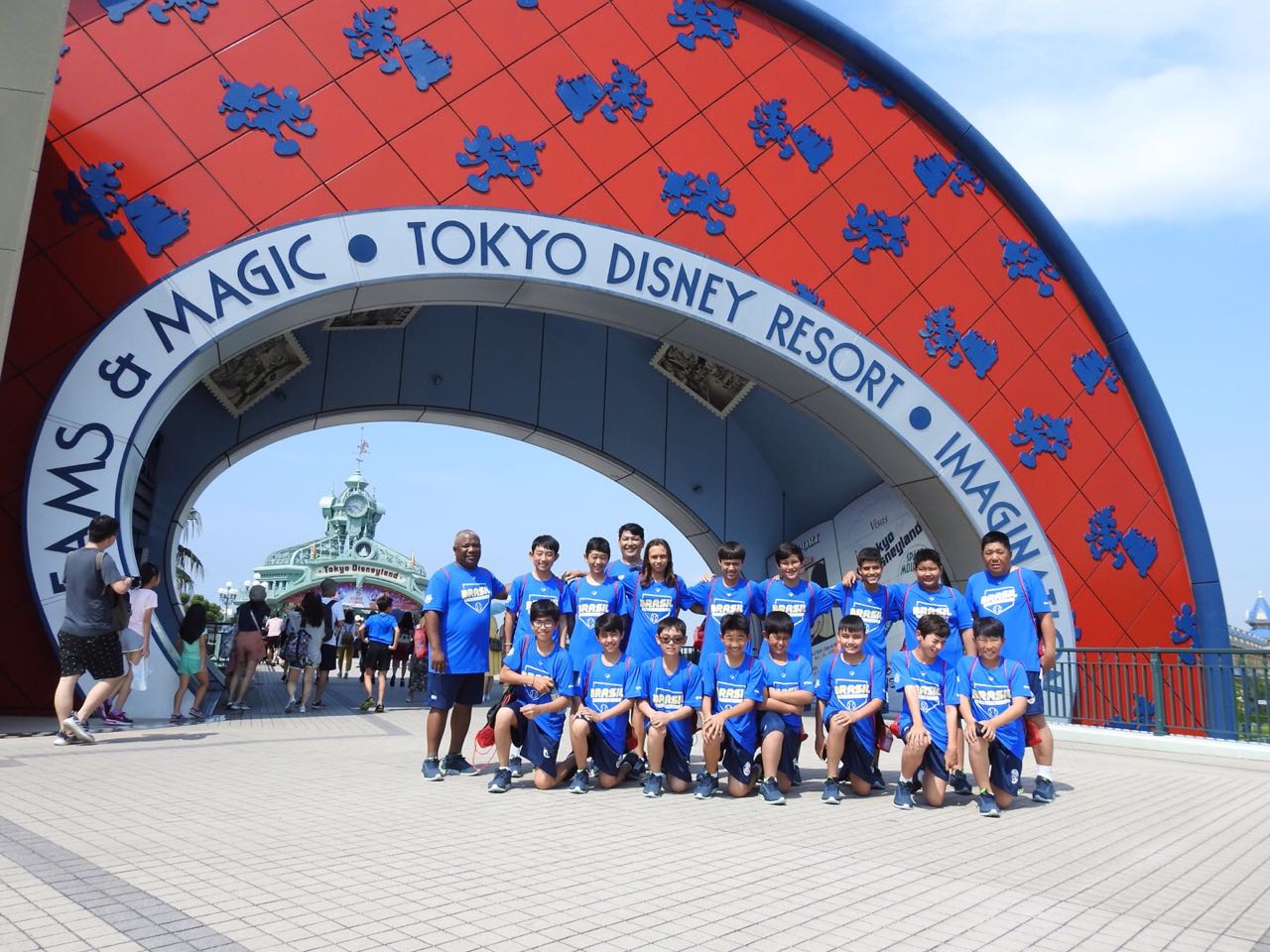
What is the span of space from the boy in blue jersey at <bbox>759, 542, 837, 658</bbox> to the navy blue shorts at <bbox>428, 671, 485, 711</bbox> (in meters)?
1.85

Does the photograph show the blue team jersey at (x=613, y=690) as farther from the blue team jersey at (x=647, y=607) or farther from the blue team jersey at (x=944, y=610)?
the blue team jersey at (x=944, y=610)

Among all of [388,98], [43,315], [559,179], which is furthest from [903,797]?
[388,98]

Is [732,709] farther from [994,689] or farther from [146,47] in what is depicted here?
[146,47]

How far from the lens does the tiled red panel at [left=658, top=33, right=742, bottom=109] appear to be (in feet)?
37.8

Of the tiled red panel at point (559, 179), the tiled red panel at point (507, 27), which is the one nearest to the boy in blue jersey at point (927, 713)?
the tiled red panel at point (559, 179)

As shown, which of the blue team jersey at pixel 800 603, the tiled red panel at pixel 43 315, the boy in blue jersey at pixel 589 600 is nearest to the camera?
the boy in blue jersey at pixel 589 600

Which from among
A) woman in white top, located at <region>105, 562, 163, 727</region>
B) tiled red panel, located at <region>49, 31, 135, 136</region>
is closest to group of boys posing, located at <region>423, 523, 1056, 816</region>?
woman in white top, located at <region>105, 562, 163, 727</region>

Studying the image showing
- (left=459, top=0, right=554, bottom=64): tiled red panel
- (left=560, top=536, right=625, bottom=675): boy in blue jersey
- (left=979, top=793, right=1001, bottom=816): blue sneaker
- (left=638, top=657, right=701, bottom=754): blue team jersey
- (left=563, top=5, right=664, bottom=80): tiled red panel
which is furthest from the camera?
(left=563, top=5, right=664, bottom=80): tiled red panel

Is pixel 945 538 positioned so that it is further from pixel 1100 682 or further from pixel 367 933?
pixel 367 933

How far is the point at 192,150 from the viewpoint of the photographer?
9141 mm

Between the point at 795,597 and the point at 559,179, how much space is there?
19.6ft

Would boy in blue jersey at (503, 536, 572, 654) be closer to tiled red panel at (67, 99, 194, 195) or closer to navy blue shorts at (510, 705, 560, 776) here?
navy blue shorts at (510, 705, 560, 776)

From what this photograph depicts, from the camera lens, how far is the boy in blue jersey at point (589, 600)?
6.22 m

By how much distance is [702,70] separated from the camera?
11.7 m
